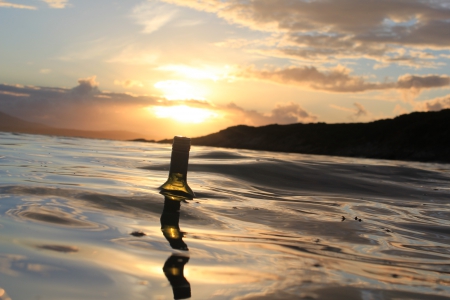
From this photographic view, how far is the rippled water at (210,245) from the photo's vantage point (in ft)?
5.74

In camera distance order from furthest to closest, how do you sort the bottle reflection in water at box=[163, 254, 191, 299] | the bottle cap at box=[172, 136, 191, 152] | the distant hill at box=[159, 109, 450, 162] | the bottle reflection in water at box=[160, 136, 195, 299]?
the distant hill at box=[159, 109, 450, 162]
the bottle cap at box=[172, 136, 191, 152]
the bottle reflection in water at box=[160, 136, 195, 299]
the bottle reflection in water at box=[163, 254, 191, 299]

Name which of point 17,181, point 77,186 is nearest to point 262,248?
point 77,186

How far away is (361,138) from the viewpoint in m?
50.0

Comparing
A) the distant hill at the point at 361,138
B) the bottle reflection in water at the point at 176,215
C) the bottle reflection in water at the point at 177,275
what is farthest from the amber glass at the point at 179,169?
the distant hill at the point at 361,138

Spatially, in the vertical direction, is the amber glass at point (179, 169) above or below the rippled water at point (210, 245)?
above

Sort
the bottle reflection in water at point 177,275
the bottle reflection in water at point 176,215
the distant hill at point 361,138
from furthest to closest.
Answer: the distant hill at point 361,138 → the bottle reflection in water at point 176,215 → the bottle reflection in water at point 177,275

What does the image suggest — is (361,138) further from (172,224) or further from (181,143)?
(172,224)

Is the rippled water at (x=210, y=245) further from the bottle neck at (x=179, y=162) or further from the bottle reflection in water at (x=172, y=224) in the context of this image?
the bottle neck at (x=179, y=162)

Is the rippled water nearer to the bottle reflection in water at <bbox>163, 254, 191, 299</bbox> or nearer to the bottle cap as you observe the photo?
the bottle reflection in water at <bbox>163, 254, 191, 299</bbox>

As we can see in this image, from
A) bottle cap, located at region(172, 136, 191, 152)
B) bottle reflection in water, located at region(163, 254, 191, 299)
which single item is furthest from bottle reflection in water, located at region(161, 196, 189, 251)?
bottle cap, located at region(172, 136, 191, 152)

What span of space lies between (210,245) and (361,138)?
50065mm

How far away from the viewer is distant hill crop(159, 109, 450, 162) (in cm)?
4050

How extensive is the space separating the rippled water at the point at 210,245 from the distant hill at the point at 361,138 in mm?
34974

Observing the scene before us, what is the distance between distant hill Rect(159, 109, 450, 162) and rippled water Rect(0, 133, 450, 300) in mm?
34974
